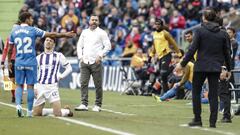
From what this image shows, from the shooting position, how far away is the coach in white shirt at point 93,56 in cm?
1841

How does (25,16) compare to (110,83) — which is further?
(110,83)

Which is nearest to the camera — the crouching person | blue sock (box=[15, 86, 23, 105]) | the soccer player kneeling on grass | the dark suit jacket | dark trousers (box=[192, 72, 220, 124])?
the dark suit jacket

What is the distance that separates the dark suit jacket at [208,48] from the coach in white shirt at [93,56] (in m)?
4.20

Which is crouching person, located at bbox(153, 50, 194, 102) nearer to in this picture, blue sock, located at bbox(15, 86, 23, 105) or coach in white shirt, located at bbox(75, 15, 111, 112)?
coach in white shirt, located at bbox(75, 15, 111, 112)

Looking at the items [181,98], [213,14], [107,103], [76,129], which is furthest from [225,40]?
[181,98]

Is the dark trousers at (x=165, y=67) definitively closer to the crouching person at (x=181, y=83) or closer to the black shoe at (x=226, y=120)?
the crouching person at (x=181, y=83)

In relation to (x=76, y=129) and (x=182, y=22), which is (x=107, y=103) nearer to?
(x=76, y=129)

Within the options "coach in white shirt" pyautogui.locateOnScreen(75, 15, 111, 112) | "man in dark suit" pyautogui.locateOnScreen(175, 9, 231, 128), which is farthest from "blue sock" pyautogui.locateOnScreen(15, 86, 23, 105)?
"man in dark suit" pyautogui.locateOnScreen(175, 9, 231, 128)

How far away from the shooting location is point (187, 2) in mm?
33031

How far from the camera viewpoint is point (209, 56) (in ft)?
47.5

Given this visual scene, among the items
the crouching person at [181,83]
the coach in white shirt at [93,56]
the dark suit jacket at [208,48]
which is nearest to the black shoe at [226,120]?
the dark suit jacket at [208,48]

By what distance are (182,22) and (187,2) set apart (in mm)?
1388

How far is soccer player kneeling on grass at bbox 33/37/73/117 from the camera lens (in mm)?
16297

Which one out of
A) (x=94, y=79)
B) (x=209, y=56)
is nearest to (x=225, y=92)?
(x=209, y=56)
